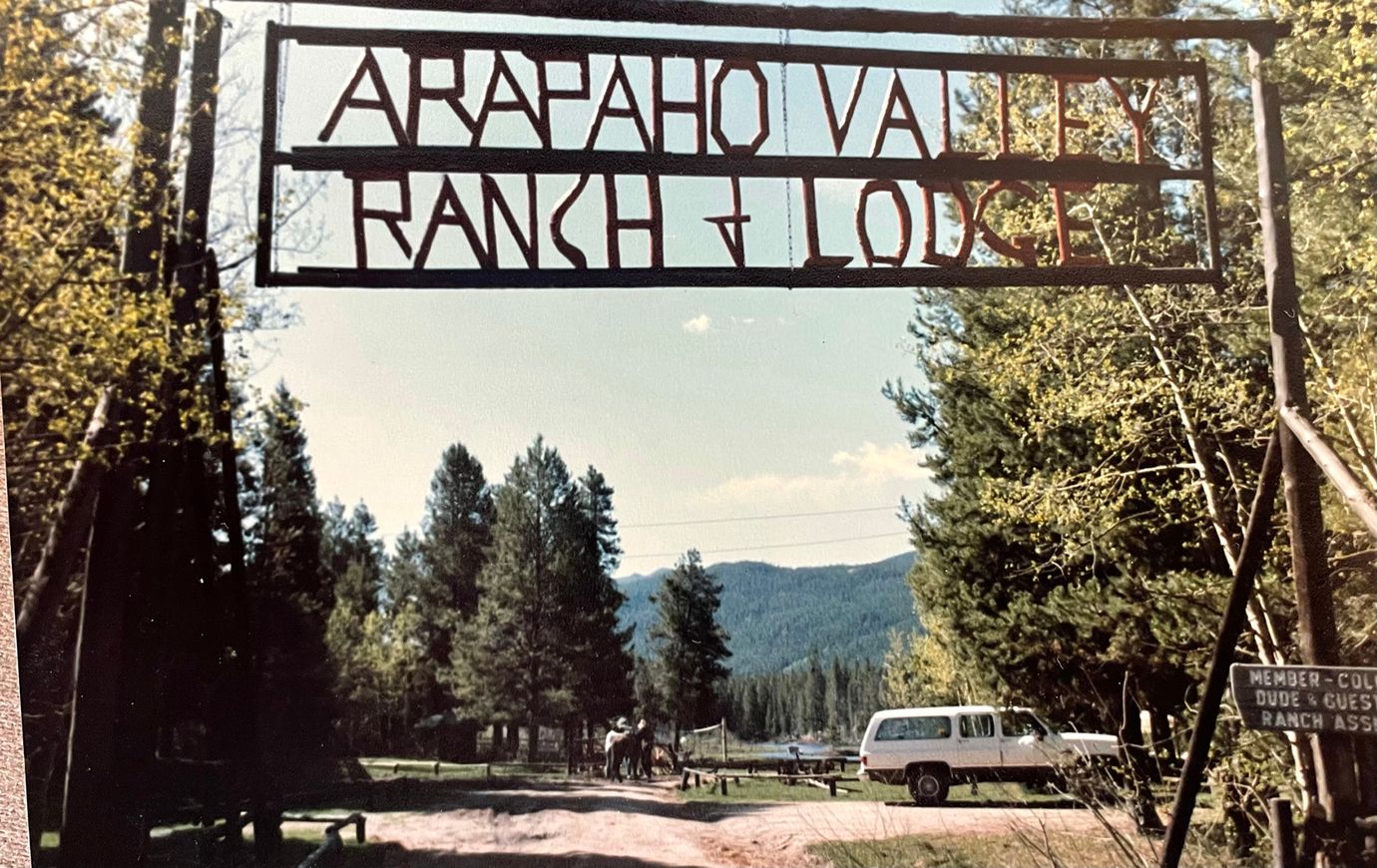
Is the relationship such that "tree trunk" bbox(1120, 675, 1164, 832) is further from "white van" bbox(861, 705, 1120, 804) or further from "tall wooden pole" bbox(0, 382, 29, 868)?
"tall wooden pole" bbox(0, 382, 29, 868)

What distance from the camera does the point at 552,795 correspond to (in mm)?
2787

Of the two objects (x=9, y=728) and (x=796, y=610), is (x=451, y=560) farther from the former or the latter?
(x=9, y=728)

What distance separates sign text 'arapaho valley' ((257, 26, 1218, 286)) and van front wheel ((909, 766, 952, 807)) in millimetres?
1421

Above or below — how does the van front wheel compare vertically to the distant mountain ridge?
below

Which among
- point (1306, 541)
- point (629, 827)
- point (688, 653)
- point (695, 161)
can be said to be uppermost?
point (695, 161)

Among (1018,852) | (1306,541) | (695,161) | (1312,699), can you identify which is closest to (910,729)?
(1018,852)

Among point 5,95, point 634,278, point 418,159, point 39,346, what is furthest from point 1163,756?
point 5,95

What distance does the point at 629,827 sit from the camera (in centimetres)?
283

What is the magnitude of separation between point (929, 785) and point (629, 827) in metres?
0.87

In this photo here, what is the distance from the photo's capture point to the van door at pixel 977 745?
2.91 metres

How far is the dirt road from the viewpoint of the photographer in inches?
110

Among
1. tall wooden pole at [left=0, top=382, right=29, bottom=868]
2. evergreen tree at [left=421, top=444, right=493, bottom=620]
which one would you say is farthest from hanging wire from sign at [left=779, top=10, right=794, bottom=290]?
tall wooden pole at [left=0, top=382, right=29, bottom=868]

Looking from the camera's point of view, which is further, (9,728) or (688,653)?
(688,653)

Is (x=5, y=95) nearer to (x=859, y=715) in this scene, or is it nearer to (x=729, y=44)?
(x=729, y=44)
